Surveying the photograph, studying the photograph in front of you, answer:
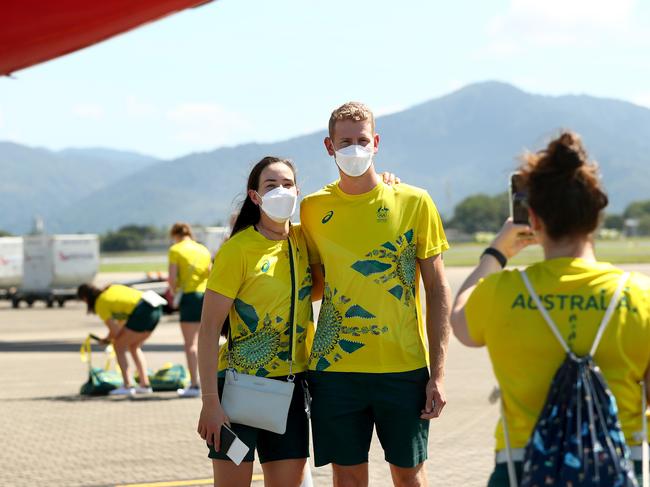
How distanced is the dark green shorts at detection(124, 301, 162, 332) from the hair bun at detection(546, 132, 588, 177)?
9.91 meters

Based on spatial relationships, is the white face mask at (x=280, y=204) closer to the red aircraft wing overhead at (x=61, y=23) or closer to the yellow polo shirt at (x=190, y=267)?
the yellow polo shirt at (x=190, y=267)

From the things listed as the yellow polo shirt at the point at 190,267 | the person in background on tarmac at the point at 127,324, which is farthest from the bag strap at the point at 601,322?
the person in background on tarmac at the point at 127,324

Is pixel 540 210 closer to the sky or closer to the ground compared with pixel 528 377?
closer to the sky

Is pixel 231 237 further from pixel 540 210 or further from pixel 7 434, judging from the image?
pixel 7 434

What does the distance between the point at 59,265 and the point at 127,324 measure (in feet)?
79.2

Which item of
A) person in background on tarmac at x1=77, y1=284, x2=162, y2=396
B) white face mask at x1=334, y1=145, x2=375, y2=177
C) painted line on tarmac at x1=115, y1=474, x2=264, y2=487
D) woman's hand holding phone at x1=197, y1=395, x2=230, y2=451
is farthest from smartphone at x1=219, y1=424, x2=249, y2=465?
person in background on tarmac at x1=77, y1=284, x2=162, y2=396

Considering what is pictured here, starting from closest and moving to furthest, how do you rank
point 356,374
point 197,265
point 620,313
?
point 620,313 → point 356,374 → point 197,265

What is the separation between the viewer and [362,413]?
462 cm

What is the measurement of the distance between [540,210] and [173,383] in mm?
10077

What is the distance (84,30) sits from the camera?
12.8 meters

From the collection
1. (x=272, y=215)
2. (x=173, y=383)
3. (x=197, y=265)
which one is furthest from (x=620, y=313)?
(x=173, y=383)

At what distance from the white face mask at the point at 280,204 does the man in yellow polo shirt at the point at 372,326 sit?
170mm

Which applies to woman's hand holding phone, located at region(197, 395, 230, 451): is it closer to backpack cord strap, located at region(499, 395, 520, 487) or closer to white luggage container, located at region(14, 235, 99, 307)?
backpack cord strap, located at region(499, 395, 520, 487)

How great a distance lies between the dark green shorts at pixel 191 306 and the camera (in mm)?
11881
